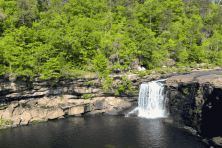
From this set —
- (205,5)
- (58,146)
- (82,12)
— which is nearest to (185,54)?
(205,5)

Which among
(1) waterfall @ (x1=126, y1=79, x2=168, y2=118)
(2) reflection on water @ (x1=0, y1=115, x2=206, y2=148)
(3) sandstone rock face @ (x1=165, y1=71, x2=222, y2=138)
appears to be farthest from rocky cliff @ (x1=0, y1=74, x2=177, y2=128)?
(3) sandstone rock face @ (x1=165, y1=71, x2=222, y2=138)

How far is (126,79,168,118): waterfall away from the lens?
1489 inches

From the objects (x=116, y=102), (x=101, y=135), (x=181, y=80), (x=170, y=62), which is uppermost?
(x=170, y=62)

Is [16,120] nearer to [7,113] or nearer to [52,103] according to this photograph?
[7,113]

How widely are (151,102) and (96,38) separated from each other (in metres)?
27.6

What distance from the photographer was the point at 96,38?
5216 centimetres

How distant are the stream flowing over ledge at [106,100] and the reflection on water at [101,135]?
3.33 meters

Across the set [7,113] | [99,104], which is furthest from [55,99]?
[99,104]

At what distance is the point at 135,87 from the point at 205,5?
2702 inches

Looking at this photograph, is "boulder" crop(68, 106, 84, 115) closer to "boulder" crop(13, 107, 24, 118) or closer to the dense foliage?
the dense foliage

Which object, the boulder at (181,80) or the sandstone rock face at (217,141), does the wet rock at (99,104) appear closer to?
the boulder at (181,80)

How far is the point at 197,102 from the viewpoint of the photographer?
29.6m

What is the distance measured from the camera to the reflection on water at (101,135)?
25406 mm

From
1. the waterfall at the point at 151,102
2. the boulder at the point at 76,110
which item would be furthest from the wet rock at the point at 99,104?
the waterfall at the point at 151,102
